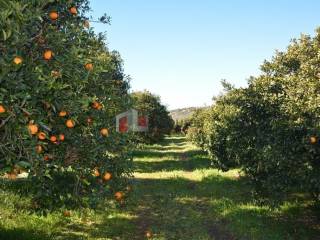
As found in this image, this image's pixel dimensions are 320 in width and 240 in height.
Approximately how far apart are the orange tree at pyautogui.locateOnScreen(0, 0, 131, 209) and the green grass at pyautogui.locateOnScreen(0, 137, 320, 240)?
1264 mm

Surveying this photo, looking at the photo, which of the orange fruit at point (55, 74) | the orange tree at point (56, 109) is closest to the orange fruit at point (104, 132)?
the orange tree at point (56, 109)

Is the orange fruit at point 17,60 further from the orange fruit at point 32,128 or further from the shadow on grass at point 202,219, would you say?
the shadow on grass at point 202,219

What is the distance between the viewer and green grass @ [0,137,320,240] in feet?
37.5

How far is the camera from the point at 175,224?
1281 centimetres

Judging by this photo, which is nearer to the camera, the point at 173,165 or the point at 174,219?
the point at 174,219

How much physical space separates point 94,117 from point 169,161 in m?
23.7

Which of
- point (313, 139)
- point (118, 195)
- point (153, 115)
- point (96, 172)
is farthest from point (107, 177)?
point (153, 115)

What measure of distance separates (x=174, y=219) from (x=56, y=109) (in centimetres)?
806

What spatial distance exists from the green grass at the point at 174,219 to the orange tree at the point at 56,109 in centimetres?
126

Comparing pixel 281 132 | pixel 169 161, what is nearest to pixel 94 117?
pixel 281 132

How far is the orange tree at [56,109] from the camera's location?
5223mm

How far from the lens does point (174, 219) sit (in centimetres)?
1344

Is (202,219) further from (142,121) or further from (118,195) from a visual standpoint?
(142,121)

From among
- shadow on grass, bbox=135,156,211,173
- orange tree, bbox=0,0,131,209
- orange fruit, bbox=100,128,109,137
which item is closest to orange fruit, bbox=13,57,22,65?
orange tree, bbox=0,0,131,209
